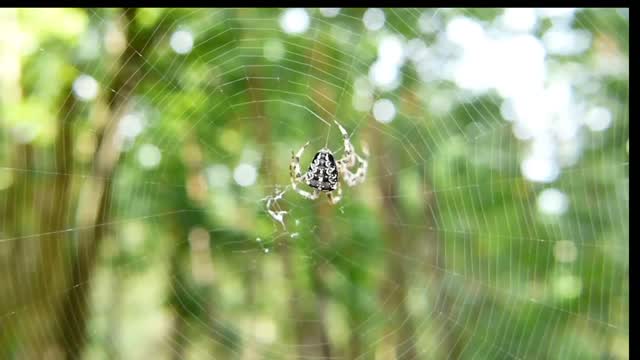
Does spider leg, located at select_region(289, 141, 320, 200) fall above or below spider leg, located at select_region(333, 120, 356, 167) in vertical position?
below

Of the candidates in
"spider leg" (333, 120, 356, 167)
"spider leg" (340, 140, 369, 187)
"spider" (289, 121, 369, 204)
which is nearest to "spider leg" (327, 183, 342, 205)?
"spider" (289, 121, 369, 204)

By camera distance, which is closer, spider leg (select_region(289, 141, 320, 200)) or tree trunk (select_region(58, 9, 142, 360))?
tree trunk (select_region(58, 9, 142, 360))

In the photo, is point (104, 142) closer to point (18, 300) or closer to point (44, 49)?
point (44, 49)

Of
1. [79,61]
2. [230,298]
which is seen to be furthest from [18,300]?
[230,298]

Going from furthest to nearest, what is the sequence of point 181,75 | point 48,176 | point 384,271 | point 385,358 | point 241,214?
point 385,358
point 384,271
point 241,214
point 181,75
point 48,176

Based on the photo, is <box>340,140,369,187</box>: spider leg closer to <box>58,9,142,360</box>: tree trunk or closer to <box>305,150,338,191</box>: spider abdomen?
<box>305,150,338,191</box>: spider abdomen

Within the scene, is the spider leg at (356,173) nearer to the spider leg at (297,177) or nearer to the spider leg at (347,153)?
the spider leg at (347,153)

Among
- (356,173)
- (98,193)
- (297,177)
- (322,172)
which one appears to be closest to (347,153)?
(356,173)

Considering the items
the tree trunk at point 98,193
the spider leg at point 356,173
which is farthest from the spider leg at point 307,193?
the tree trunk at point 98,193

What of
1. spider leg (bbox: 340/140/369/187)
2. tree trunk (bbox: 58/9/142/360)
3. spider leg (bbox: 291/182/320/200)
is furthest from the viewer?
spider leg (bbox: 340/140/369/187)
